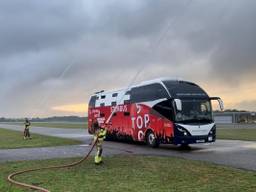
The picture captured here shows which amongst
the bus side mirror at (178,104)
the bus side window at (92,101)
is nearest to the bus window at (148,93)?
the bus side mirror at (178,104)

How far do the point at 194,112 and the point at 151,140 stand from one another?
3604mm

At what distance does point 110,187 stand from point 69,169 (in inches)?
164

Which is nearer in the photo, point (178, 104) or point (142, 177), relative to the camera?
point (142, 177)

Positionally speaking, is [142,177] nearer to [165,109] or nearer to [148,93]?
[165,109]

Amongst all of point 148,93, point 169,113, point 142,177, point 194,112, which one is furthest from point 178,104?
point 142,177

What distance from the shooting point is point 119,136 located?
104 feet

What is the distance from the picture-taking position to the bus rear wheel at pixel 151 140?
26016 mm

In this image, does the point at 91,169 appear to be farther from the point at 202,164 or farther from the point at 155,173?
the point at 202,164

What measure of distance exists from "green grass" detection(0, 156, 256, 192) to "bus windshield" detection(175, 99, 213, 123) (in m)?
6.95

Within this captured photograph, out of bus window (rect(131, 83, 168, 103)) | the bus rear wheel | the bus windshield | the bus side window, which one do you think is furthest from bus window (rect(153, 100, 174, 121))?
the bus side window

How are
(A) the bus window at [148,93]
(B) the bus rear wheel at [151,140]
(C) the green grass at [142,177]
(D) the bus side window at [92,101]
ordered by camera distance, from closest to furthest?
1. (C) the green grass at [142,177]
2. (A) the bus window at [148,93]
3. (B) the bus rear wheel at [151,140]
4. (D) the bus side window at [92,101]

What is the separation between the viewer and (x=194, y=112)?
24078 mm

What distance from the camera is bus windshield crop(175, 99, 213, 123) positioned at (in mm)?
23844

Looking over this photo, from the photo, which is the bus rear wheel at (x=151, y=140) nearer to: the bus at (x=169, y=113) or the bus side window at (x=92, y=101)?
the bus at (x=169, y=113)
